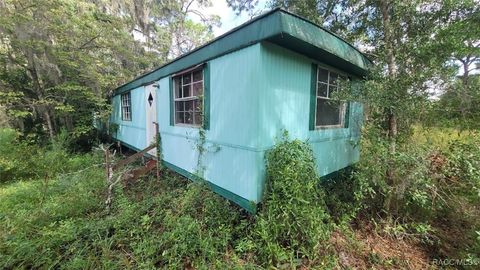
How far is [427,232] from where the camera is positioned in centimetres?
416

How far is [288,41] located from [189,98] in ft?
7.98

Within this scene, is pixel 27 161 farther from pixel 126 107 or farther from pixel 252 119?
pixel 252 119

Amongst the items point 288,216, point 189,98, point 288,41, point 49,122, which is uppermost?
point 288,41

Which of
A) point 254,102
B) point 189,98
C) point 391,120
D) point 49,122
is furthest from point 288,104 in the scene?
point 49,122

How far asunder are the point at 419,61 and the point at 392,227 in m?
3.02

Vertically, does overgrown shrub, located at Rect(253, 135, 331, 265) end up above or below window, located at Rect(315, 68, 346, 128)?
below

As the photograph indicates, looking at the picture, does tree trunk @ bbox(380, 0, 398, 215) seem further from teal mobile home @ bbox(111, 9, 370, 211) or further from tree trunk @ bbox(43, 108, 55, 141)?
tree trunk @ bbox(43, 108, 55, 141)

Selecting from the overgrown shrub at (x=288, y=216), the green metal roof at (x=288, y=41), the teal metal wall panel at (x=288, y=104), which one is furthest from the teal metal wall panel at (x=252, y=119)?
the overgrown shrub at (x=288, y=216)

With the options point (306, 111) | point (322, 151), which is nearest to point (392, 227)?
point (322, 151)

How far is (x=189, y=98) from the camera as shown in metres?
4.89

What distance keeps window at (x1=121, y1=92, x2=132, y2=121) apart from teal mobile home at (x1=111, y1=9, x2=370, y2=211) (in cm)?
380

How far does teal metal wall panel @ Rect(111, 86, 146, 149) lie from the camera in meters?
7.55

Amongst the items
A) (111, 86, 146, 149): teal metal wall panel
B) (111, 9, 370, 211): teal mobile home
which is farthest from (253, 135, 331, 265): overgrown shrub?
(111, 86, 146, 149): teal metal wall panel

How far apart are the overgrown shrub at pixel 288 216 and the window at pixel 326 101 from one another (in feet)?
4.91
